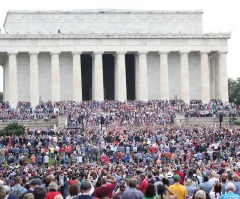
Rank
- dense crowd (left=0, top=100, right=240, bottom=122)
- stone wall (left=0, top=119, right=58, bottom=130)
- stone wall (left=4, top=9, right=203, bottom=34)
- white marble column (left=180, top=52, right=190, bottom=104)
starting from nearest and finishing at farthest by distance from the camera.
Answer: stone wall (left=0, top=119, right=58, bottom=130) < dense crowd (left=0, top=100, right=240, bottom=122) < white marble column (left=180, top=52, right=190, bottom=104) < stone wall (left=4, top=9, right=203, bottom=34)

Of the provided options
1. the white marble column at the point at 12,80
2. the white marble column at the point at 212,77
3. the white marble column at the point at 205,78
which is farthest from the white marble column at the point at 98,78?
the white marble column at the point at 212,77

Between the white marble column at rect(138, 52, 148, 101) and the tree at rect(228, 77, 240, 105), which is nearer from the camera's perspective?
the white marble column at rect(138, 52, 148, 101)

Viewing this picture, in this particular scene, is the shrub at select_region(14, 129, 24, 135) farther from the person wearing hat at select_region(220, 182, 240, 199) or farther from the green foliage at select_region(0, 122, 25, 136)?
the person wearing hat at select_region(220, 182, 240, 199)

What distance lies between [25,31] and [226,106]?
113ft

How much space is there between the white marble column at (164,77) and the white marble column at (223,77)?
8.24m

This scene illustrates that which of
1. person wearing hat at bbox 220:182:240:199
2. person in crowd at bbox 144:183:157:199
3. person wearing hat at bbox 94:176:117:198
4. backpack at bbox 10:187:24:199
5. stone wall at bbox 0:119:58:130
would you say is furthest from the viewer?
stone wall at bbox 0:119:58:130

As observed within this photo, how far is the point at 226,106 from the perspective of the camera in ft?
304

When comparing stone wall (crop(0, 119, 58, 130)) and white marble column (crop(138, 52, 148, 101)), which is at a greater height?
white marble column (crop(138, 52, 148, 101))

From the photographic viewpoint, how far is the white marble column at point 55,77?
4050 inches

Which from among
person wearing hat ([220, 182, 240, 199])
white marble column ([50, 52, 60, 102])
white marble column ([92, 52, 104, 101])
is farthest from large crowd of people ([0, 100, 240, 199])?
white marble column ([92, 52, 104, 101])

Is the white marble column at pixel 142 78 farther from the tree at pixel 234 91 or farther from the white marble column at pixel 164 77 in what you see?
the tree at pixel 234 91

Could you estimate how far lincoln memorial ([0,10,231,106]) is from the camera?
10288cm

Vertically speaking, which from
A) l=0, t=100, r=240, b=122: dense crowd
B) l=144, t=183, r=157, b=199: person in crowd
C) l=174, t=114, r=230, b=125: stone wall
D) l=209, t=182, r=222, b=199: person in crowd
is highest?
l=0, t=100, r=240, b=122: dense crowd

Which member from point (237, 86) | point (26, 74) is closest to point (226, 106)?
point (26, 74)
